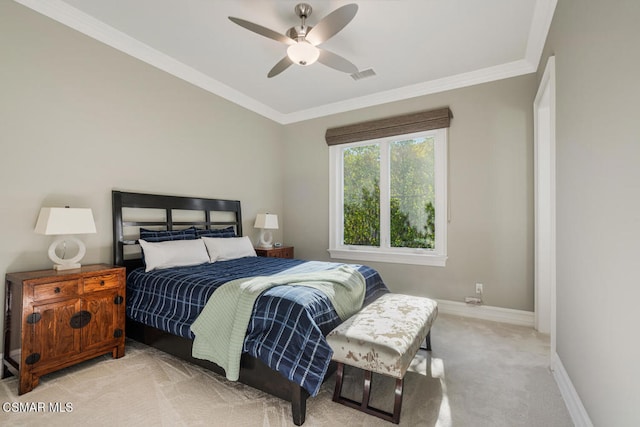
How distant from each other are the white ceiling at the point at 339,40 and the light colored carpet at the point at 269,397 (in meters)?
2.89

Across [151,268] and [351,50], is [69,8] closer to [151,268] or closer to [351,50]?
[151,268]

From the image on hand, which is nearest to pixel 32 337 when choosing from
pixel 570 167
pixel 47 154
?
pixel 47 154

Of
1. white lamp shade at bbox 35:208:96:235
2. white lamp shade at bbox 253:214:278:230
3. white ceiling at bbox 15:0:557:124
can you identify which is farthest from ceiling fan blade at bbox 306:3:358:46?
white lamp shade at bbox 253:214:278:230

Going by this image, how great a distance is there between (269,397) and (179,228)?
2281 mm

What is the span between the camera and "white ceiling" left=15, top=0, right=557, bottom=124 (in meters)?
2.49

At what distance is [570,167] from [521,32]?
171 centimetres

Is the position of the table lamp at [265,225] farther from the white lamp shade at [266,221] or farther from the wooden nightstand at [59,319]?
the wooden nightstand at [59,319]

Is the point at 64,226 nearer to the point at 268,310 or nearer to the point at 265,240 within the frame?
the point at 268,310

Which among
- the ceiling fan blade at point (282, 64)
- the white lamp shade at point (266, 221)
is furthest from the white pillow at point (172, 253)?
the ceiling fan blade at point (282, 64)

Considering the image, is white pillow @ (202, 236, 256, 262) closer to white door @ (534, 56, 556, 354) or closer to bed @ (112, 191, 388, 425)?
bed @ (112, 191, 388, 425)

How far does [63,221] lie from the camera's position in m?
2.28

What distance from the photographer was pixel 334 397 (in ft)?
6.25

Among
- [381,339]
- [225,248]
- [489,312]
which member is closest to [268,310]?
[381,339]

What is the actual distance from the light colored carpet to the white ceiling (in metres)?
2.89
